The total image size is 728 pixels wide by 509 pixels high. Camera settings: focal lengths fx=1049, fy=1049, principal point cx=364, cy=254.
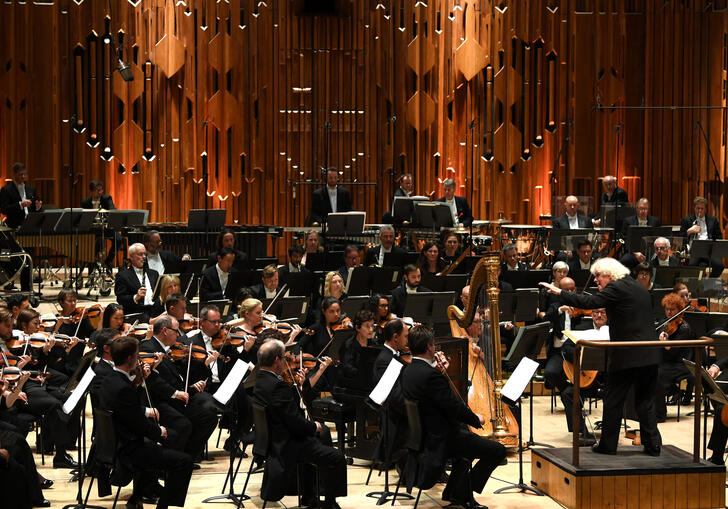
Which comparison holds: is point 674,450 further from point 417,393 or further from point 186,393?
point 186,393

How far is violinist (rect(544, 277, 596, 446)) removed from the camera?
8.66 m

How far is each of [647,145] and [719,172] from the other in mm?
1139

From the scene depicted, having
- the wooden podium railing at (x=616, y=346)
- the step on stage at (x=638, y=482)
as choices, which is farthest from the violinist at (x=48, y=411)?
the wooden podium railing at (x=616, y=346)

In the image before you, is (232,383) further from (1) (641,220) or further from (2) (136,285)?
(1) (641,220)

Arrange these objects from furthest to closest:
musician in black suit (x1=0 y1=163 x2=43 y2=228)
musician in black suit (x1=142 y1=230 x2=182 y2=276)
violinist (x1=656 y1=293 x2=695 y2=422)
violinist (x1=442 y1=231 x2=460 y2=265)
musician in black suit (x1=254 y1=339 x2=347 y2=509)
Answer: musician in black suit (x1=0 y1=163 x2=43 y2=228) < violinist (x1=442 y1=231 x2=460 y2=265) < musician in black suit (x1=142 y1=230 x2=182 y2=276) < violinist (x1=656 y1=293 x2=695 y2=422) < musician in black suit (x1=254 y1=339 x2=347 y2=509)

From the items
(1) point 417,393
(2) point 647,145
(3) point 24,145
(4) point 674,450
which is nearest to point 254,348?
(1) point 417,393

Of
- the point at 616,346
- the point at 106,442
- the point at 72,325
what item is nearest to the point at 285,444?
the point at 106,442

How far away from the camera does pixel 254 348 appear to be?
784 centimetres

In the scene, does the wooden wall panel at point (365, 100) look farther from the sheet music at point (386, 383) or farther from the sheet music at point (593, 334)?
the sheet music at point (386, 383)

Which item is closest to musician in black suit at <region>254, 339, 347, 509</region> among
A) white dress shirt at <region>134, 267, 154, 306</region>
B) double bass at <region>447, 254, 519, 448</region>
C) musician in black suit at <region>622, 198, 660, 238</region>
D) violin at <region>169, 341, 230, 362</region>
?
violin at <region>169, 341, 230, 362</region>

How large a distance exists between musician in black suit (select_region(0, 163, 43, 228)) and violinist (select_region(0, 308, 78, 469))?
5.33 metres

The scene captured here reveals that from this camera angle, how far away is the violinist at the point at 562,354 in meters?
8.66

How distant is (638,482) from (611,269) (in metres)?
1.43

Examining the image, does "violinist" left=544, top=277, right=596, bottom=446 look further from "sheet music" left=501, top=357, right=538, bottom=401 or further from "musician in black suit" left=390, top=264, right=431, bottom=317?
"sheet music" left=501, top=357, right=538, bottom=401
